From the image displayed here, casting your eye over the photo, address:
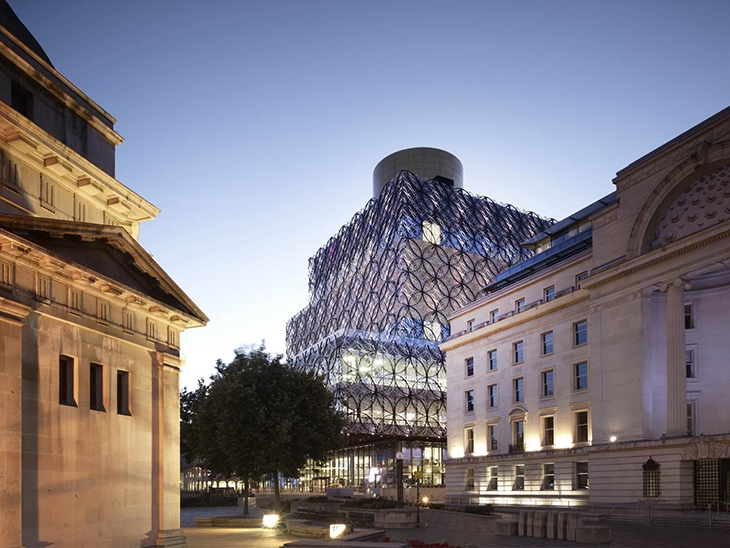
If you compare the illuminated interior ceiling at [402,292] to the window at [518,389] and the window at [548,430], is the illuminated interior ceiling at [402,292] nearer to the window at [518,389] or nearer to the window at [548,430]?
the window at [518,389]

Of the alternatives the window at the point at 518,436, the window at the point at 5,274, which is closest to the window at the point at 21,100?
the window at the point at 5,274

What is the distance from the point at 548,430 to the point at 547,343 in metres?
6.87

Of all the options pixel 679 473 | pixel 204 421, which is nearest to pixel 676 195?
pixel 679 473

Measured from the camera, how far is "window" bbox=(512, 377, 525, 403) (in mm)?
63856

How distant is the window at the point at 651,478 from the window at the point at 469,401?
86.6 ft

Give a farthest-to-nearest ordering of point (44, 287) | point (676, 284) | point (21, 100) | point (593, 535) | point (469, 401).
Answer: point (469, 401)
point (676, 284)
point (593, 535)
point (21, 100)
point (44, 287)

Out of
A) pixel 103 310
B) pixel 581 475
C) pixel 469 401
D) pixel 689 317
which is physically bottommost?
pixel 581 475

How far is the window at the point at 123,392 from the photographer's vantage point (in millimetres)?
24109

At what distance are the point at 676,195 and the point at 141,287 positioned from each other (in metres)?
35.0

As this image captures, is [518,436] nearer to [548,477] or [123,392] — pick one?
[548,477]

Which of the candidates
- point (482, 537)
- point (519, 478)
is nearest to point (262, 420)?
point (482, 537)

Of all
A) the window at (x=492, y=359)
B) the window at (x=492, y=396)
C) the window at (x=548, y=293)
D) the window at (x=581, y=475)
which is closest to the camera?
the window at (x=581, y=475)

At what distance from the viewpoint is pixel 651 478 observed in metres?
45.1

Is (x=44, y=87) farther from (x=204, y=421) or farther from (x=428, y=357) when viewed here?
(x=428, y=357)
